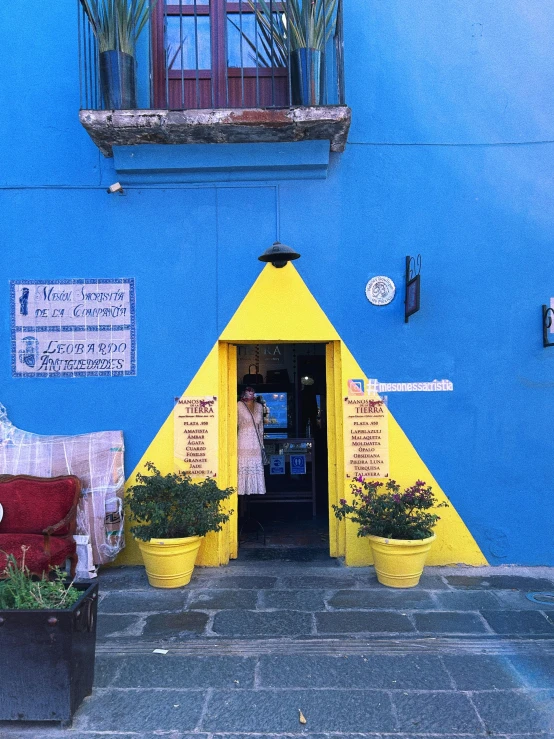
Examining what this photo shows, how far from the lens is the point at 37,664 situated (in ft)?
10.0

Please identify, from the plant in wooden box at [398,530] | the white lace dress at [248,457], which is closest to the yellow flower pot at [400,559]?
the plant in wooden box at [398,530]

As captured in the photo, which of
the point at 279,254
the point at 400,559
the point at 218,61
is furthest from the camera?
the point at 218,61

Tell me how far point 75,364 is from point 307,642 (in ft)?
11.4

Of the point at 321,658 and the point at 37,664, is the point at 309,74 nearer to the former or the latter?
the point at 321,658

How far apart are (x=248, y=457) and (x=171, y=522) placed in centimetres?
156

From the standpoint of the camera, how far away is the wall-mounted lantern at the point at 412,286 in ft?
16.8

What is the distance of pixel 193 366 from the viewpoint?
558 centimetres

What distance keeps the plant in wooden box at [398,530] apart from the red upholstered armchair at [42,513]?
2.55m

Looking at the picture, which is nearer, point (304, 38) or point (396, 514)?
point (396, 514)

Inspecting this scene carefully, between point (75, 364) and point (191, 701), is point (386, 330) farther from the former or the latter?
point (191, 701)

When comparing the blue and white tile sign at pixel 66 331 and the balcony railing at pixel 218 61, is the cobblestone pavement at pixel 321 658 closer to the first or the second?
Result: the blue and white tile sign at pixel 66 331

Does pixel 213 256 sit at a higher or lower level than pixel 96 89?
lower

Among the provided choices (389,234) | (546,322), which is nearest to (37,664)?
(389,234)

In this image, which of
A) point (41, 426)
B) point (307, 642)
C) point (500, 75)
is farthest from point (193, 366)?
point (500, 75)
